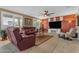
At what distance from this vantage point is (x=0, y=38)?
2.70 meters

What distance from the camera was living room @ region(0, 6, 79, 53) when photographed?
271 cm

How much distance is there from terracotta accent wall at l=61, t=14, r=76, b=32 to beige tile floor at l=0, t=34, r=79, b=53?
42cm

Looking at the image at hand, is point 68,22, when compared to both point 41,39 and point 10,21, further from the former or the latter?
point 10,21

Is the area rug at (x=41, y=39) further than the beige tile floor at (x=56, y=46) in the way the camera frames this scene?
Yes

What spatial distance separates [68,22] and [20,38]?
1627mm

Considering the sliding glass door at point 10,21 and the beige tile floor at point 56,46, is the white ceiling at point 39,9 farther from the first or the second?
the beige tile floor at point 56,46

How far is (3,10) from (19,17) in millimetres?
502

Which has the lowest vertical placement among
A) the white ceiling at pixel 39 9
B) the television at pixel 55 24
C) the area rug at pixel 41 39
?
the area rug at pixel 41 39

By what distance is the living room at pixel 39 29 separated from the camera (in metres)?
2.71

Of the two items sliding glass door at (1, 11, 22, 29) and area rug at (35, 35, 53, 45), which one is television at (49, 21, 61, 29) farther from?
sliding glass door at (1, 11, 22, 29)

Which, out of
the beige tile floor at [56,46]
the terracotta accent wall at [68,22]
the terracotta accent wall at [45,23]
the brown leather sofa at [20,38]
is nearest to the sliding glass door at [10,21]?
the brown leather sofa at [20,38]
